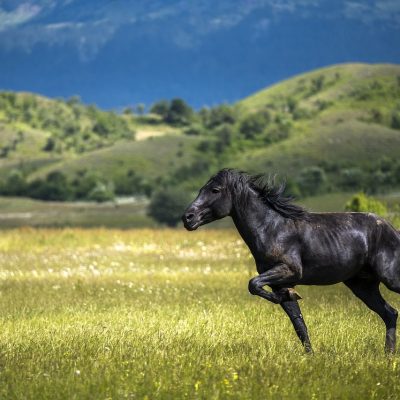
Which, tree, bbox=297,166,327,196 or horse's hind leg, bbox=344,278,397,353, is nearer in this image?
horse's hind leg, bbox=344,278,397,353

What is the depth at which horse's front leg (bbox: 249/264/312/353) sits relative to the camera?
10.0 metres

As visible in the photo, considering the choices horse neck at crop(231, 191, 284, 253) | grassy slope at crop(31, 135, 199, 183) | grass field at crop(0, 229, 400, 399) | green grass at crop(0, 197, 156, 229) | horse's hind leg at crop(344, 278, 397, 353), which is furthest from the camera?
grassy slope at crop(31, 135, 199, 183)

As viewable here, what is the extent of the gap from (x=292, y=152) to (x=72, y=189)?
37222mm

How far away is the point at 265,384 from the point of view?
7.98m

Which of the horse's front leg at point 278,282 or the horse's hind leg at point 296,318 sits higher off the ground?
the horse's front leg at point 278,282

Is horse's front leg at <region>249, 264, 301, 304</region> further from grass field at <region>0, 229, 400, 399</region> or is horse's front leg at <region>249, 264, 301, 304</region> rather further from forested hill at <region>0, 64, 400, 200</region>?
forested hill at <region>0, 64, 400, 200</region>

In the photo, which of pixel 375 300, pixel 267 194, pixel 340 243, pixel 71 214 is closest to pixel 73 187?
pixel 71 214

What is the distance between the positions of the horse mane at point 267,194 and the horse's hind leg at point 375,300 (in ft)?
4.44

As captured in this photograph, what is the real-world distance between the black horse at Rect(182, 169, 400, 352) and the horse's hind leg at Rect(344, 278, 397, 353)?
0.08m

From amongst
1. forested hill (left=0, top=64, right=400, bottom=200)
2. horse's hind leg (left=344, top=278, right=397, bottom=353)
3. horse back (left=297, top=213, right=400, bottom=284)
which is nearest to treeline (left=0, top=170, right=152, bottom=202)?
forested hill (left=0, top=64, right=400, bottom=200)

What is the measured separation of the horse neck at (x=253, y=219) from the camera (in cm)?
1044

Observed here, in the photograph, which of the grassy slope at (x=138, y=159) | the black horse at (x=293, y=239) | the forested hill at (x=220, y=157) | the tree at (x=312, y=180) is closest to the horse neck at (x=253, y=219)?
the black horse at (x=293, y=239)

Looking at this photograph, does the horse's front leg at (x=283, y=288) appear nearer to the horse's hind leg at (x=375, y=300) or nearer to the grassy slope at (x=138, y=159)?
the horse's hind leg at (x=375, y=300)

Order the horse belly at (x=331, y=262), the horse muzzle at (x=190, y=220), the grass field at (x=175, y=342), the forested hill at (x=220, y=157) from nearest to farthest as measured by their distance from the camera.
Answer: the grass field at (x=175, y=342) < the horse muzzle at (x=190, y=220) < the horse belly at (x=331, y=262) < the forested hill at (x=220, y=157)
